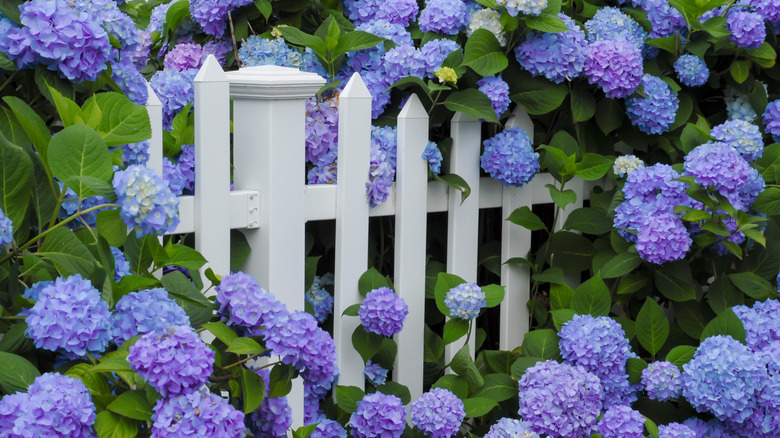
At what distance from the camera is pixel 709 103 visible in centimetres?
284

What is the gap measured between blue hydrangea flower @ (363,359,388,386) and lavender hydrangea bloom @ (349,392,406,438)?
14 cm

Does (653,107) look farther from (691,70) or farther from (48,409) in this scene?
(48,409)

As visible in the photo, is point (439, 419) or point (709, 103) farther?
point (709, 103)

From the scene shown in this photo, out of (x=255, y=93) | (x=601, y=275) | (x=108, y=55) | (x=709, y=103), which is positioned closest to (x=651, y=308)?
(x=601, y=275)

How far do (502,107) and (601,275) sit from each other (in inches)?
19.0

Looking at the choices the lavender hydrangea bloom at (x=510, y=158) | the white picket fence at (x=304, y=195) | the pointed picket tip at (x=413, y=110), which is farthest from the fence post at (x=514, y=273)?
the pointed picket tip at (x=413, y=110)

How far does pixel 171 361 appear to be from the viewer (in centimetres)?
127

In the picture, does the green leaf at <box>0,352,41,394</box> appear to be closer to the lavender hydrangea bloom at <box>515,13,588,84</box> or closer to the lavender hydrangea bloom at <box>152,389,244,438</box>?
the lavender hydrangea bloom at <box>152,389,244,438</box>

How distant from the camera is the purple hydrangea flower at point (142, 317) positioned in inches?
55.3

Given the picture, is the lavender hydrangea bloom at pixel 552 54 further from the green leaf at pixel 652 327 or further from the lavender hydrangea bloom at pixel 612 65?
the green leaf at pixel 652 327

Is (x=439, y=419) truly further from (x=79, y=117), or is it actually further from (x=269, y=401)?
(x=79, y=117)

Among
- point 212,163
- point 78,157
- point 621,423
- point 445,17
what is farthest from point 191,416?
point 445,17

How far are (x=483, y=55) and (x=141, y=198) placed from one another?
120cm

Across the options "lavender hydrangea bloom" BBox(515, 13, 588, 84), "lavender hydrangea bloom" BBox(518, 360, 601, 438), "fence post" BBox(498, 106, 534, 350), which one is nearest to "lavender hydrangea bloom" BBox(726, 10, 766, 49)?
"lavender hydrangea bloom" BBox(515, 13, 588, 84)
